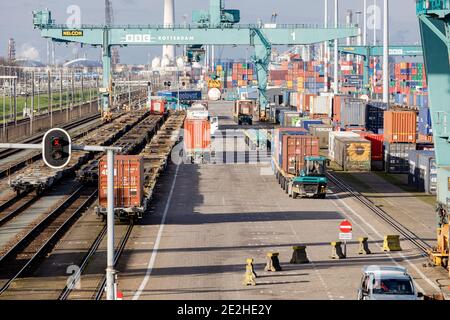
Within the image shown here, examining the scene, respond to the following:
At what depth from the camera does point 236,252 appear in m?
34.2

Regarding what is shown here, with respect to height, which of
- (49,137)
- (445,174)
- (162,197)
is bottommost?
(162,197)

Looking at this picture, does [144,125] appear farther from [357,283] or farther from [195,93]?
[357,283]

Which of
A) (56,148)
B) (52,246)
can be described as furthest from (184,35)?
(56,148)

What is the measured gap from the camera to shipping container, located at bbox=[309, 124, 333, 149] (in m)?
86.3

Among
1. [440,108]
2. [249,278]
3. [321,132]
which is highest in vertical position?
[440,108]

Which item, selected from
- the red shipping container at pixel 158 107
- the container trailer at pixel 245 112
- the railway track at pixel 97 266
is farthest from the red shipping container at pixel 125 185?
the red shipping container at pixel 158 107

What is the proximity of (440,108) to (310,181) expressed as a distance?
18.4 meters

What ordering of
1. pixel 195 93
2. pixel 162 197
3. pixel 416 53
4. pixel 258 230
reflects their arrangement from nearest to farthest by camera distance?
pixel 258 230 < pixel 162 197 < pixel 416 53 < pixel 195 93

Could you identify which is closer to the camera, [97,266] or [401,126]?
[97,266]

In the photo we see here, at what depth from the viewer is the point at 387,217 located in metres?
44.7

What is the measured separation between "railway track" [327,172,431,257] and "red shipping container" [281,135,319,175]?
375 cm

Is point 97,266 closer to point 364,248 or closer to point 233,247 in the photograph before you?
point 233,247
